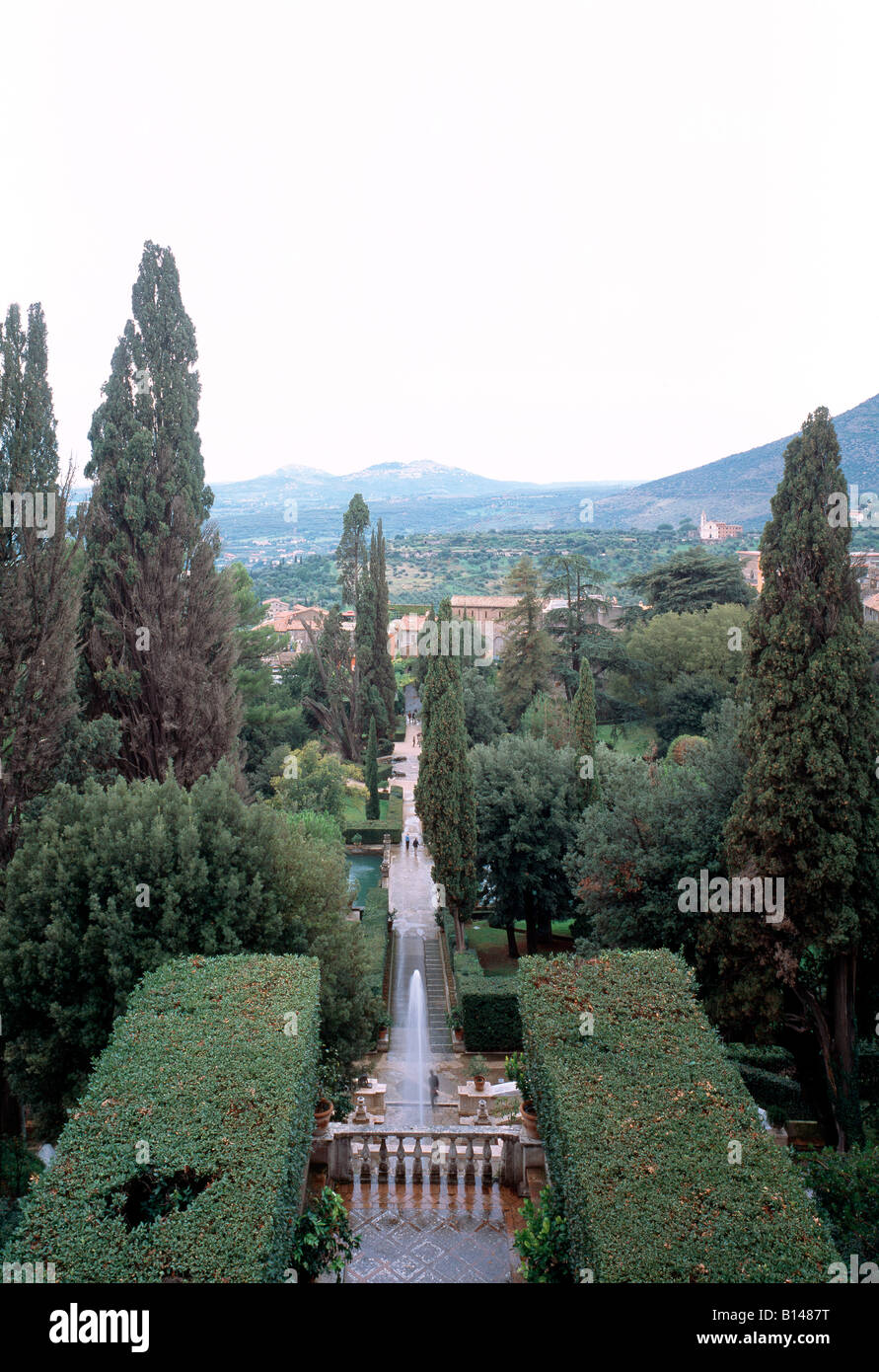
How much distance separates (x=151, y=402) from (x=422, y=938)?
14261 millimetres

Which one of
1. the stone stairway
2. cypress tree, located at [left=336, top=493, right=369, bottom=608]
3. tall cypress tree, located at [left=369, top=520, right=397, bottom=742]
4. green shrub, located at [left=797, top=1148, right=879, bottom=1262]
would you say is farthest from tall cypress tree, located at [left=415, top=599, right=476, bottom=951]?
cypress tree, located at [left=336, top=493, right=369, bottom=608]

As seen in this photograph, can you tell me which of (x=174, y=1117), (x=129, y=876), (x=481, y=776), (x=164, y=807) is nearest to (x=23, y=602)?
(x=164, y=807)

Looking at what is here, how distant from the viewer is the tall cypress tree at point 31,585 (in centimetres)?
1150

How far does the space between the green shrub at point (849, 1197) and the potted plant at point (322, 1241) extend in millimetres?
4172

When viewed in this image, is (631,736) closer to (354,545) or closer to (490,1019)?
(354,545)

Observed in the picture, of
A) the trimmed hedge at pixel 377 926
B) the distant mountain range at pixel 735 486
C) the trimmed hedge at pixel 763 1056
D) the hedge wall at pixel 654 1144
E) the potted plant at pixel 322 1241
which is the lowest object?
the trimmed hedge at pixel 377 926

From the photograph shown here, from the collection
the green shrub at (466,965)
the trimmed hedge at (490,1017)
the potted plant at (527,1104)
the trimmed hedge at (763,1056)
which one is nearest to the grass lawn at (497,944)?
the green shrub at (466,965)

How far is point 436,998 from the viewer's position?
1903cm

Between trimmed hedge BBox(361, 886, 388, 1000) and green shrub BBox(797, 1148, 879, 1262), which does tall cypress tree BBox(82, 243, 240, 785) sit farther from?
green shrub BBox(797, 1148, 879, 1262)

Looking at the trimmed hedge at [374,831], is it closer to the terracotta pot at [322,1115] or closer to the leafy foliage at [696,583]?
the leafy foliage at [696,583]

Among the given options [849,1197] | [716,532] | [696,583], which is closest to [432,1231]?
[849,1197]

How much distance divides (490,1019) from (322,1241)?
9.82m

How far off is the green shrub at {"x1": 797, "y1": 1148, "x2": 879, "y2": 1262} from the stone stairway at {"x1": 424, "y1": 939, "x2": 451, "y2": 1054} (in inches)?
361
